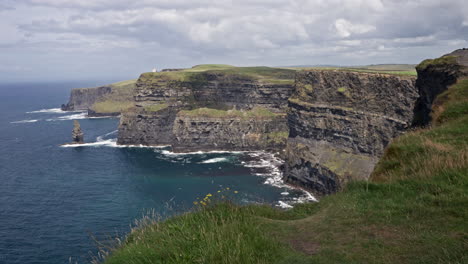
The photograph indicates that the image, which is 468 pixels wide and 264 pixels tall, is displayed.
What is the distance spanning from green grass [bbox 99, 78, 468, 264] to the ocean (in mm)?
16446

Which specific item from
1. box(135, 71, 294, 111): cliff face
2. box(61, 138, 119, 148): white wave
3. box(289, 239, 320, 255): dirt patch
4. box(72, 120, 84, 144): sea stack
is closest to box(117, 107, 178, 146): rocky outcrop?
box(61, 138, 119, 148): white wave

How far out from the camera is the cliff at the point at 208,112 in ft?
407

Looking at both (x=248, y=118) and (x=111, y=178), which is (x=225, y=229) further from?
(x=248, y=118)

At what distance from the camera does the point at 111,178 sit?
283ft

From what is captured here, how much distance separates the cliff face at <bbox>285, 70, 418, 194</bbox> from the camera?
7106 cm

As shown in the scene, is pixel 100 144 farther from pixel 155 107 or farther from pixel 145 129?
pixel 155 107

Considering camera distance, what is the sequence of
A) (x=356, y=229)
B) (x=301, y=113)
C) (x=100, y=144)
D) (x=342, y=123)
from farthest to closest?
(x=100, y=144) < (x=301, y=113) < (x=342, y=123) < (x=356, y=229)

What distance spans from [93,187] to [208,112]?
200 ft

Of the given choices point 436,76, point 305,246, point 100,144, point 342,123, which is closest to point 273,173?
point 342,123

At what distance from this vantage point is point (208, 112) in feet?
430

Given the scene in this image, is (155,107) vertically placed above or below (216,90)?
below

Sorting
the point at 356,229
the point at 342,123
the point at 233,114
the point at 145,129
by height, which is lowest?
the point at 145,129

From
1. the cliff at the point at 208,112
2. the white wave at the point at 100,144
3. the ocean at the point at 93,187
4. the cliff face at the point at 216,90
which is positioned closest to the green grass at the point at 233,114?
the cliff at the point at 208,112

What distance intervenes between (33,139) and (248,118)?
284ft
